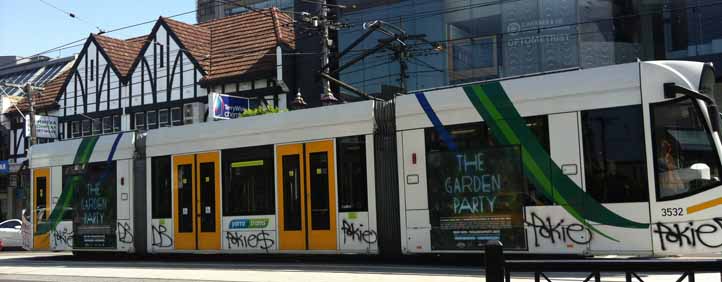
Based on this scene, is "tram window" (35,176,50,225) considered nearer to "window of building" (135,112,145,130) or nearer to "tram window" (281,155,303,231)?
"tram window" (281,155,303,231)

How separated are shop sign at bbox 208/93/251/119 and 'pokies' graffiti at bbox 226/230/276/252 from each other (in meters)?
14.6

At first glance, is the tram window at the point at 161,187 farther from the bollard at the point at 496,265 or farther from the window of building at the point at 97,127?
the window of building at the point at 97,127

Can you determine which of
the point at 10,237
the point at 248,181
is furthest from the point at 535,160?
the point at 10,237

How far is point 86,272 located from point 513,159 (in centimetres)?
800

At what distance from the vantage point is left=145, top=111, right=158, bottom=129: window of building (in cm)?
3444

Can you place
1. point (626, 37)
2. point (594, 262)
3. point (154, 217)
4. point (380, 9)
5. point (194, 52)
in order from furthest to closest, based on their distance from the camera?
point (194, 52) < point (380, 9) < point (626, 37) < point (154, 217) < point (594, 262)

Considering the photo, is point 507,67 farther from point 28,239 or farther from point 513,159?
point 28,239

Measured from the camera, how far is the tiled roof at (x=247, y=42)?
103 ft

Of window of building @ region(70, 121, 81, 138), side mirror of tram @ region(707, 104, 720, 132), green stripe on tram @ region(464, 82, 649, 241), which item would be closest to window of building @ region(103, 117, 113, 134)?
window of building @ region(70, 121, 81, 138)

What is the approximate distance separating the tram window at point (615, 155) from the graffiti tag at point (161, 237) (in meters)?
9.04

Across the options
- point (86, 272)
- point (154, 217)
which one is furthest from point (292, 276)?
point (154, 217)

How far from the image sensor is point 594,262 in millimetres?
4641

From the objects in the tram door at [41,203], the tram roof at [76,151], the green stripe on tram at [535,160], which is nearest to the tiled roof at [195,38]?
the tram roof at [76,151]

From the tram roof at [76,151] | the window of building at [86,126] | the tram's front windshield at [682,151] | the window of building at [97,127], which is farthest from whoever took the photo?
the window of building at [86,126]
